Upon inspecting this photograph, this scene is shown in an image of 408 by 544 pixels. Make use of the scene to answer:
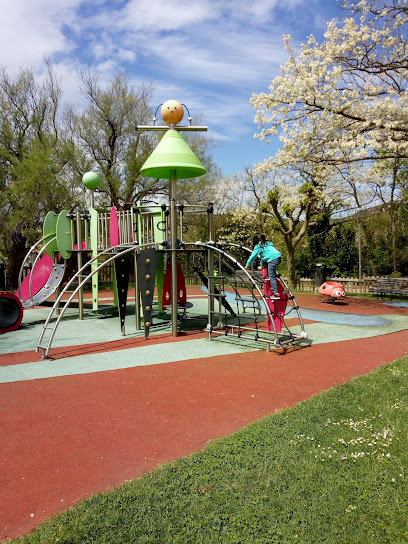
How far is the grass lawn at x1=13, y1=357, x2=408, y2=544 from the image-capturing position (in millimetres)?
2541

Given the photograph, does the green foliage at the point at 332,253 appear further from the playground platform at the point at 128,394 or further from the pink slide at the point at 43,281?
the pink slide at the point at 43,281

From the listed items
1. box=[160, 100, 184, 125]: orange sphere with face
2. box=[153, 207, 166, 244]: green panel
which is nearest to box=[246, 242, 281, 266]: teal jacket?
box=[153, 207, 166, 244]: green panel

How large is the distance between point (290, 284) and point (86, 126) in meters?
Result: 13.0

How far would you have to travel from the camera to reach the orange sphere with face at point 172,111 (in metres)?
9.39

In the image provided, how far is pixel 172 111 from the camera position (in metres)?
9.41

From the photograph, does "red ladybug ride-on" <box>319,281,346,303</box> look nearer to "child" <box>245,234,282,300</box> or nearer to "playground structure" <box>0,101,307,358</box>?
"playground structure" <box>0,101,307,358</box>

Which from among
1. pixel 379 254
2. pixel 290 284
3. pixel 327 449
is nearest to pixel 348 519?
pixel 327 449

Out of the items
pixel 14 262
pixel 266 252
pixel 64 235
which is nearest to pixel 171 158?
pixel 266 252

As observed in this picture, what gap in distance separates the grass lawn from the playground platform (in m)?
0.33

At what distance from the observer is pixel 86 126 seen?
21.8m

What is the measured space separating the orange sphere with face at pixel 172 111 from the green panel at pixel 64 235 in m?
3.75

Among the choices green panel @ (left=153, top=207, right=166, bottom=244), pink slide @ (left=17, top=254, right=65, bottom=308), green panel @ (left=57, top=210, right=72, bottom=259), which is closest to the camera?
green panel @ (left=153, top=207, right=166, bottom=244)

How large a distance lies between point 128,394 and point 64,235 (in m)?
7.11

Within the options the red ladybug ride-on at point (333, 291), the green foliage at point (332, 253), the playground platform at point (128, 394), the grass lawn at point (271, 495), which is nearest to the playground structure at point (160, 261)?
the playground platform at point (128, 394)
